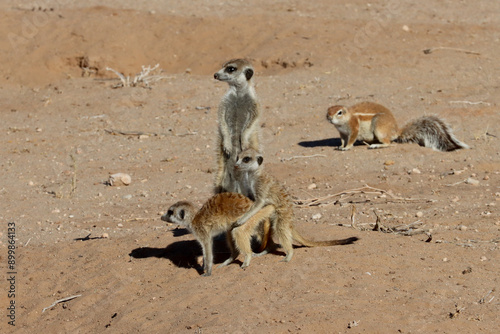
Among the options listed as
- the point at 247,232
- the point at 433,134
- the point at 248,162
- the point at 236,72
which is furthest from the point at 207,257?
the point at 433,134

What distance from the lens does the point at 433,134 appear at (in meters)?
10.3

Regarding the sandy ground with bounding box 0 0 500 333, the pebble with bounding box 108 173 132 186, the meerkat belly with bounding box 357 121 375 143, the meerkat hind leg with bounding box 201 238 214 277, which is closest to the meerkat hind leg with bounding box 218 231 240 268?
the meerkat hind leg with bounding box 201 238 214 277

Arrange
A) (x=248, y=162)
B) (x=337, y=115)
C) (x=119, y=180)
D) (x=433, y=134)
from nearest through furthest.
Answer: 1. (x=248, y=162)
2. (x=119, y=180)
3. (x=433, y=134)
4. (x=337, y=115)

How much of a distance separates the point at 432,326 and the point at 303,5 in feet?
45.7

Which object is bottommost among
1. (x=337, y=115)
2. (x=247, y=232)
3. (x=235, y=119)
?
(x=247, y=232)

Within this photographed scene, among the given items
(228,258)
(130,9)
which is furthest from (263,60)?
(228,258)

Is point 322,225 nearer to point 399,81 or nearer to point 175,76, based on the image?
point 399,81

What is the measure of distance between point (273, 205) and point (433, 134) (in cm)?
519

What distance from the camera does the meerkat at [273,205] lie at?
18.7 feet

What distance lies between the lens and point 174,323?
4961mm

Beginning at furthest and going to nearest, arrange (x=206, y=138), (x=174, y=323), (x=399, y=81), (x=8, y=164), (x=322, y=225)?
(x=399, y=81) < (x=206, y=138) < (x=8, y=164) < (x=322, y=225) < (x=174, y=323)

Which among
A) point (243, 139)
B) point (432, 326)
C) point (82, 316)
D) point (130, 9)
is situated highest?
point (130, 9)

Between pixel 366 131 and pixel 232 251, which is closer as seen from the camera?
pixel 232 251

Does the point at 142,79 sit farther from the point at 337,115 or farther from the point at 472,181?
the point at 472,181
